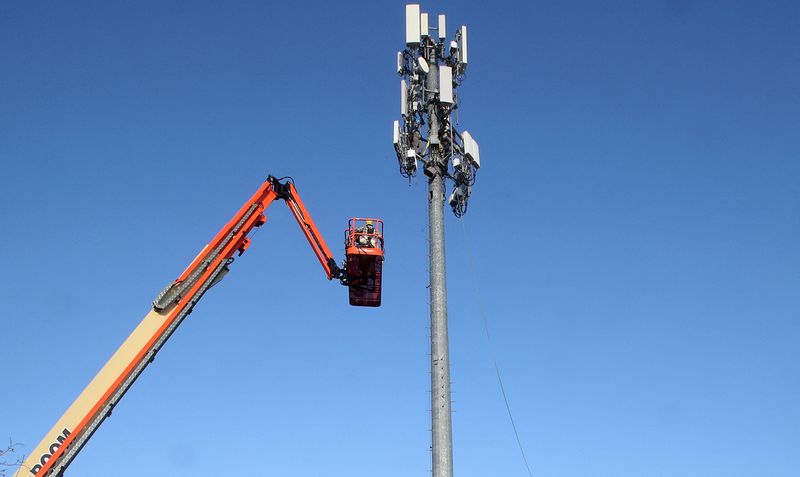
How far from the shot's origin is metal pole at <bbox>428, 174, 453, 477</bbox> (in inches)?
1329

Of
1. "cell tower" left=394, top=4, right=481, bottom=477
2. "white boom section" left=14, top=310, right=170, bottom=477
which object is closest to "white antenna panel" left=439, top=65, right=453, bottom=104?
"cell tower" left=394, top=4, right=481, bottom=477

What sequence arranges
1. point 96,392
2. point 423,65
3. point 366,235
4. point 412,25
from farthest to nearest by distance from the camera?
1. point 412,25
2. point 423,65
3. point 366,235
4. point 96,392

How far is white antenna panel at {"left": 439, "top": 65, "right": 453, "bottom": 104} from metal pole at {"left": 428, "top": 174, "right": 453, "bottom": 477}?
3.45 m

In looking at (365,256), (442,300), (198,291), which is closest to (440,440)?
(442,300)

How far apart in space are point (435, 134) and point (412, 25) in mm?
5471

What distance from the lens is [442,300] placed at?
36.2 metres

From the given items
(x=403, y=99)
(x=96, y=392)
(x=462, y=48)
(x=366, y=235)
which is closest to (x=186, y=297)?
(x=96, y=392)

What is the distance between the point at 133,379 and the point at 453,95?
18.6 metres

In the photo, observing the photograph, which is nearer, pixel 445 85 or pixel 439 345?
pixel 439 345

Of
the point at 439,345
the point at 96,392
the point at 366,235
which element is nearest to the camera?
the point at 96,392

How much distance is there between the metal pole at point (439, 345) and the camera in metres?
33.8

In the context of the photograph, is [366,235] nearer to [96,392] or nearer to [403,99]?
[403,99]

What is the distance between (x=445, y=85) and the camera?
3947 centimetres

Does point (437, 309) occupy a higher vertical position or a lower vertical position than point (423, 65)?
lower
